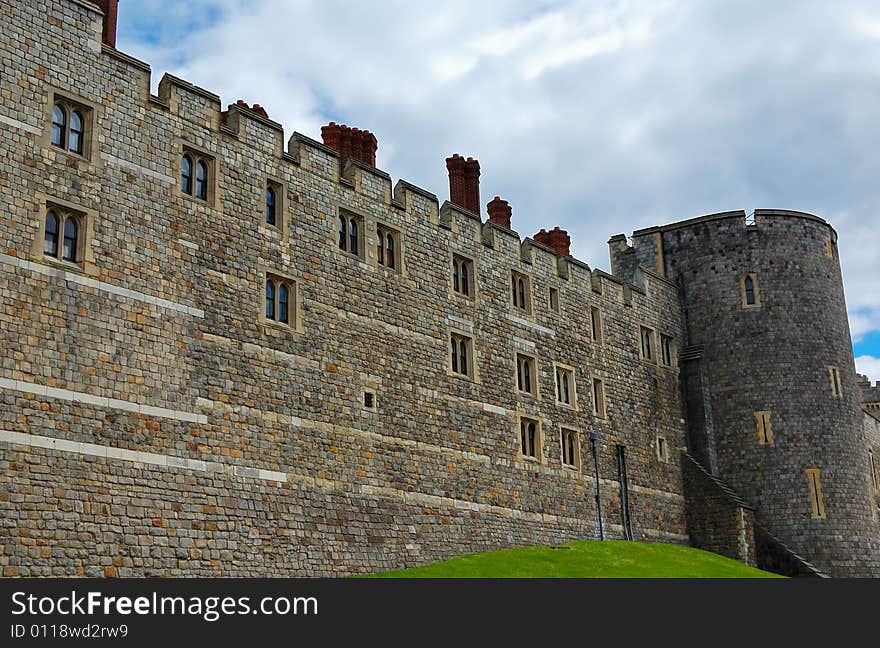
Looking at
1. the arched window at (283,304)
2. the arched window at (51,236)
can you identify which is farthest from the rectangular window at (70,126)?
the arched window at (283,304)

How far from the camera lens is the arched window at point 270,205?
29781 mm

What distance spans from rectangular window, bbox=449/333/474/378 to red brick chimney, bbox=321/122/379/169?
6.03 m

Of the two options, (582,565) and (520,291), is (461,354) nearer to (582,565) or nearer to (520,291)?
(520,291)

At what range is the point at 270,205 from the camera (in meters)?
30.0

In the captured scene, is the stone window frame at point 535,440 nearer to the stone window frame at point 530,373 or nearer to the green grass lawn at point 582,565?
the stone window frame at point 530,373

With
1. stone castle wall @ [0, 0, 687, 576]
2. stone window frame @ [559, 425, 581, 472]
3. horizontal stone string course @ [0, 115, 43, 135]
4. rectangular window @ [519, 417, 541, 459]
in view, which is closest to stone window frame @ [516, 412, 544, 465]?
rectangular window @ [519, 417, 541, 459]

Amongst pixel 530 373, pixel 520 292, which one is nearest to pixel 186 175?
pixel 520 292

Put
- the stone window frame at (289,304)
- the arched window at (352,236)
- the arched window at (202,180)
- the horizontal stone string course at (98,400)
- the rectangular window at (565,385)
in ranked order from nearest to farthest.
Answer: the horizontal stone string course at (98,400) → the arched window at (202,180) → the stone window frame at (289,304) → the arched window at (352,236) → the rectangular window at (565,385)

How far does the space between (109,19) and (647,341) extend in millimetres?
24768

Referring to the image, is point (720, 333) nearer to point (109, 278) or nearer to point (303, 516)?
point (303, 516)

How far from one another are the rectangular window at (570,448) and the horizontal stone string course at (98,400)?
15.4 metres

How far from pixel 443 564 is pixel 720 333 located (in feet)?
67.1

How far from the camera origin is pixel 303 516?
28.0 meters
